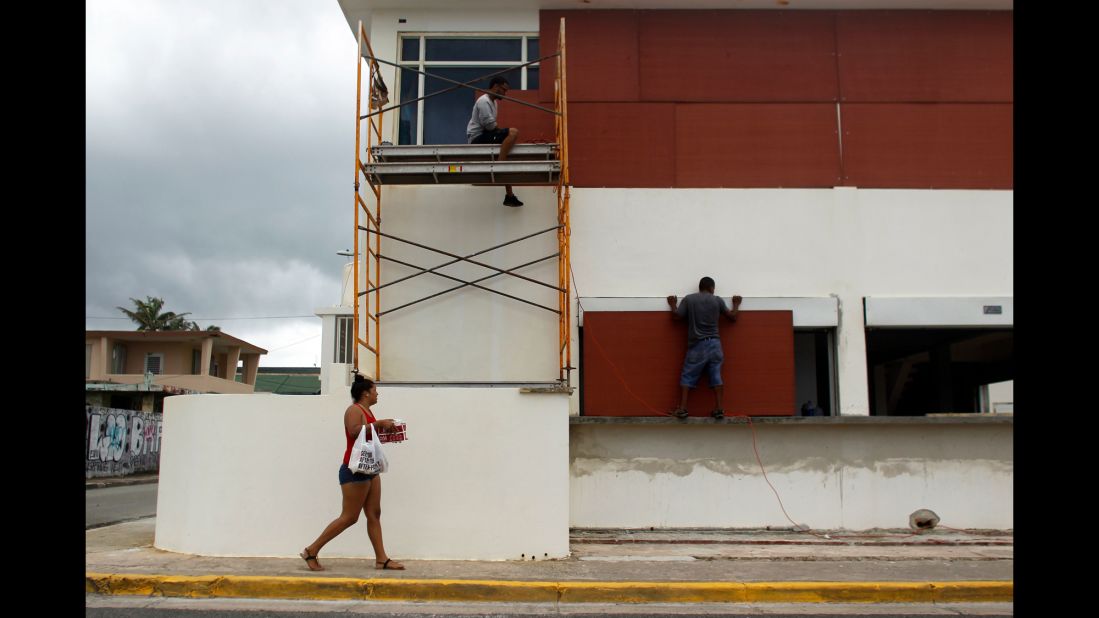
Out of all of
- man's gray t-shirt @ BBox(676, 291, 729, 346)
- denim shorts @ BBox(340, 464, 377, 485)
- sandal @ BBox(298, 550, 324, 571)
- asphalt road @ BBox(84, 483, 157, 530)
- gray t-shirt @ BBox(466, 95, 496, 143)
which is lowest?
asphalt road @ BBox(84, 483, 157, 530)

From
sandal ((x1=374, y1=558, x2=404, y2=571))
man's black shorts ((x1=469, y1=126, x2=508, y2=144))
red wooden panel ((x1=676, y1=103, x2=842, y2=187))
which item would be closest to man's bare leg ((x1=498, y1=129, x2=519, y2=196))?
man's black shorts ((x1=469, y1=126, x2=508, y2=144))

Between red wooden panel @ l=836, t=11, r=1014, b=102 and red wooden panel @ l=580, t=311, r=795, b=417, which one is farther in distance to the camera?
red wooden panel @ l=836, t=11, r=1014, b=102

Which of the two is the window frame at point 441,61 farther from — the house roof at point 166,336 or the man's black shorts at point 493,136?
the house roof at point 166,336

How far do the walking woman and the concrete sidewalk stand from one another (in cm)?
18

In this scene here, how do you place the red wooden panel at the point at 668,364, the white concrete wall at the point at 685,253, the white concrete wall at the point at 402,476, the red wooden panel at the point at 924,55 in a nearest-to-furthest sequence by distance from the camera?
the white concrete wall at the point at 402,476 → the red wooden panel at the point at 668,364 → the white concrete wall at the point at 685,253 → the red wooden panel at the point at 924,55

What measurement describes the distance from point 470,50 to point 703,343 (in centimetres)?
508

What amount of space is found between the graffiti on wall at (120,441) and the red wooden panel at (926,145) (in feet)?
65.0

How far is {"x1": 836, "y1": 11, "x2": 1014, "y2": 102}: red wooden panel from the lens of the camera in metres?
10.9

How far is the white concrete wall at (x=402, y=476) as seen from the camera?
787 cm

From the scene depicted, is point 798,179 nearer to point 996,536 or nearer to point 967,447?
point 967,447

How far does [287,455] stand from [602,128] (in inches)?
220

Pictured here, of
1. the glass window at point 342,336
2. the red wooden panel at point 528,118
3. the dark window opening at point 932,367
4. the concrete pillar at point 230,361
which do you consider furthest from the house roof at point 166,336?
the red wooden panel at point 528,118

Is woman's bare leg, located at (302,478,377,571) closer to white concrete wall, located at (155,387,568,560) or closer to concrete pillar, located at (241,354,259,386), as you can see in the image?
white concrete wall, located at (155,387,568,560)
